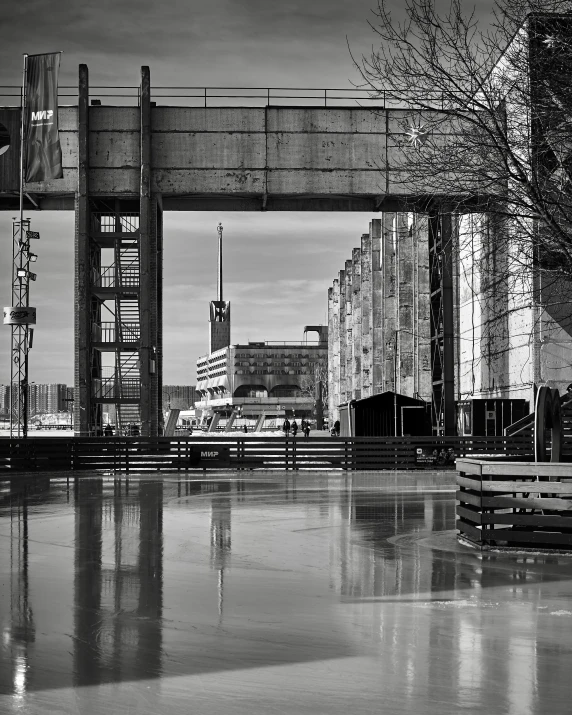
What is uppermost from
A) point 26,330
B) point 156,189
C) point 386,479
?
point 156,189

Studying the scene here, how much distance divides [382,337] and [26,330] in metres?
53.3

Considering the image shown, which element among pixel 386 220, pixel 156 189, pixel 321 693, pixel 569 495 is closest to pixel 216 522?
pixel 569 495

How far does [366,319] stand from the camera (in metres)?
93.6

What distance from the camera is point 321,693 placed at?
598 centimetres

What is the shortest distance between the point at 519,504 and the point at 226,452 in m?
23.9

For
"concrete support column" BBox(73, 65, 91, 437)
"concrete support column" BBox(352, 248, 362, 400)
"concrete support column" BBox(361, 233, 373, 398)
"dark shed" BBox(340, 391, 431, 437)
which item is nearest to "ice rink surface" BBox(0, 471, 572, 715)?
"concrete support column" BBox(73, 65, 91, 437)

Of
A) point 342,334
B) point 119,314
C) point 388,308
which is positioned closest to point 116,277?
point 119,314

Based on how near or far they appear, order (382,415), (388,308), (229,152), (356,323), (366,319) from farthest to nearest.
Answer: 1. (356,323)
2. (366,319)
3. (388,308)
4. (382,415)
5. (229,152)

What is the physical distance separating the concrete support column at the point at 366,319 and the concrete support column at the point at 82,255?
54800mm

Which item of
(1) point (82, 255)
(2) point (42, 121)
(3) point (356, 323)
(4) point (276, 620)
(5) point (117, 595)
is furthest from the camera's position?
(3) point (356, 323)

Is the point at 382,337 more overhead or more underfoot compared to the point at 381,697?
more overhead

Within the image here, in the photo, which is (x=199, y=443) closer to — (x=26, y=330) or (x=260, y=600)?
(x=26, y=330)

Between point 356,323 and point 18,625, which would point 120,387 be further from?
point 356,323

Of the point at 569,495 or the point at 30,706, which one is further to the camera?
the point at 569,495
